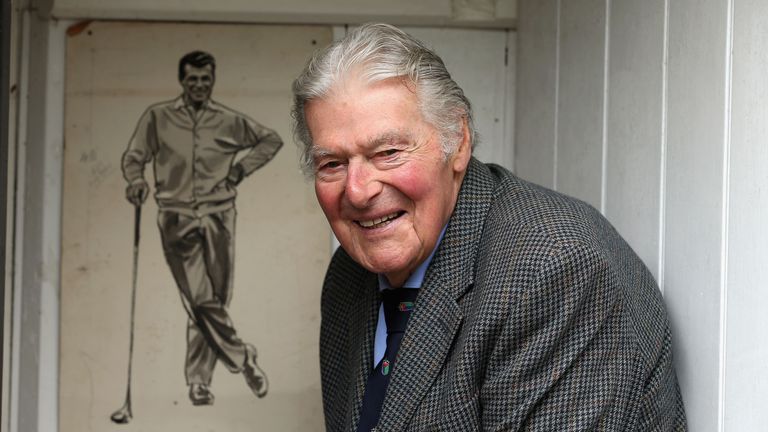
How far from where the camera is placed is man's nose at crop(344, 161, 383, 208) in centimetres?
141

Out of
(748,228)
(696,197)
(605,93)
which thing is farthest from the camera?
(605,93)

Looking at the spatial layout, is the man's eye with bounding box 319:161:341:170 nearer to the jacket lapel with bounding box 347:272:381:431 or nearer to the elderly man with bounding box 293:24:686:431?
the elderly man with bounding box 293:24:686:431

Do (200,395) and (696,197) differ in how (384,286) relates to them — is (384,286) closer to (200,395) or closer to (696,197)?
(696,197)

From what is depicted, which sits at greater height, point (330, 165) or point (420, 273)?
point (330, 165)

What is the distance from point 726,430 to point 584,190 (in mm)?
688

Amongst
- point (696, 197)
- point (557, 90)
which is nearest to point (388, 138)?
point (696, 197)

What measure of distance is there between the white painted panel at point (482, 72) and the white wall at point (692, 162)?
41 cm

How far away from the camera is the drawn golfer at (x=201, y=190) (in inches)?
90.8

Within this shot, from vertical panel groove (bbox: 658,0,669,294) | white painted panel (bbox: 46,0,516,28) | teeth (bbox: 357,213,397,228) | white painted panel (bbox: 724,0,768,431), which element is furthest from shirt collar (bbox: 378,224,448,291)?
white painted panel (bbox: 46,0,516,28)

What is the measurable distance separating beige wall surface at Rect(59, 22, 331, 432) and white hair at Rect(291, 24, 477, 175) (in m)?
0.87

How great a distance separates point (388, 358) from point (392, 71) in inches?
19.2

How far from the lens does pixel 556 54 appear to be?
82.0 inches

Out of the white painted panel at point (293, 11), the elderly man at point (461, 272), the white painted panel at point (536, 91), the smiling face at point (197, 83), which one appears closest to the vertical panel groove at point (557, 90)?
the white painted panel at point (536, 91)

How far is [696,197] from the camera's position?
1.38 metres
